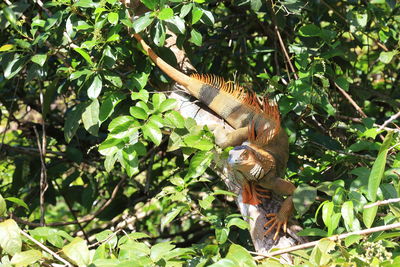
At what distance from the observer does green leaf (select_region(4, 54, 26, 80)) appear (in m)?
3.31

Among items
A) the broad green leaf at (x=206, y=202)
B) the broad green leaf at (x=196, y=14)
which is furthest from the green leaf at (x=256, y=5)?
the broad green leaf at (x=206, y=202)

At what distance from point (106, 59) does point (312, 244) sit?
1.56 meters

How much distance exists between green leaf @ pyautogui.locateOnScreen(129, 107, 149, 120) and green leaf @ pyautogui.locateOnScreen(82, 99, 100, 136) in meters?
0.42

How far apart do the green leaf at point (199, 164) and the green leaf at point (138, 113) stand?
33cm

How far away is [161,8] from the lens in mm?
3061

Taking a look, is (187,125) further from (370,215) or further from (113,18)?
(370,215)

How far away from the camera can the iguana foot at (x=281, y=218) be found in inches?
116

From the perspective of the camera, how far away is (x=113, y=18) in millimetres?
2998

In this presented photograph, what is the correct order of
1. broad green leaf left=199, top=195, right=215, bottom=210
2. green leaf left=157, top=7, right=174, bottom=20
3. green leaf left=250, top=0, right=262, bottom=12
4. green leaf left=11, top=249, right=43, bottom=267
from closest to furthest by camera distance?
green leaf left=11, top=249, right=43, bottom=267
broad green leaf left=199, top=195, right=215, bottom=210
green leaf left=157, top=7, right=174, bottom=20
green leaf left=250, top=0, right=262, bottom=12

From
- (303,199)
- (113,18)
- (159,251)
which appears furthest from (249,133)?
(159,251)

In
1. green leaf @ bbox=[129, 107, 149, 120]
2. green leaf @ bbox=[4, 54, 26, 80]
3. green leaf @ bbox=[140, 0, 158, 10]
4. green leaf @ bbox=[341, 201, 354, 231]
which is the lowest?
green leaf @ bbox=[341, 201, 354, 231]

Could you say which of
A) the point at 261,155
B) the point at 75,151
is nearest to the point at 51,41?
the point at 75,151

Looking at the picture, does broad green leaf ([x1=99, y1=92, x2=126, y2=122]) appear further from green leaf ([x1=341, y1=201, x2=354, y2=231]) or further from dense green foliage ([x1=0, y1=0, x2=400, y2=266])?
green leaf ([x1=341, y1=201, x2=354, y2=231])

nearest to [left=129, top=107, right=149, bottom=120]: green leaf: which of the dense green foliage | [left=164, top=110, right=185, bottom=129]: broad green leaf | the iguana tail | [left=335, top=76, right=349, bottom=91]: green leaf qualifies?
the dense green foliage
